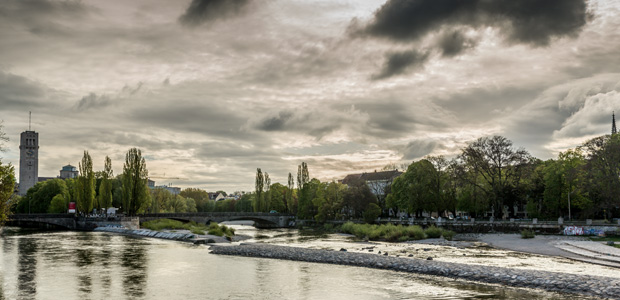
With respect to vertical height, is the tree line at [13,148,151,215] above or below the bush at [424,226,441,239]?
above

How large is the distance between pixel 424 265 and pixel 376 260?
14.7 ft

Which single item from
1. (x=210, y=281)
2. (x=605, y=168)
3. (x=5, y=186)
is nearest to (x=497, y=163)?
(x=605, y=168)

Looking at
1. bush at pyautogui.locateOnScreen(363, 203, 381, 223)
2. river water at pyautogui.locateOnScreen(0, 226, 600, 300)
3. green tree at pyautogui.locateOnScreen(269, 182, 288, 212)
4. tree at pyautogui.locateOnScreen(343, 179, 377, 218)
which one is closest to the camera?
river water at pyautogui.locateOnScreen(0, 226, 600, 300)

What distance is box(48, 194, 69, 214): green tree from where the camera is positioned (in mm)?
123875

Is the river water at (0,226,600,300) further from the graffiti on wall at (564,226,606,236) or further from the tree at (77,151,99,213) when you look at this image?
the tree at (77,151,99,213)

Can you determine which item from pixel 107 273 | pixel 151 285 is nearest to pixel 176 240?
pixel 107 273

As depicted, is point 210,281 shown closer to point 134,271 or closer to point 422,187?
point 134,271

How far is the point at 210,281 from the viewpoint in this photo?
1240 inches

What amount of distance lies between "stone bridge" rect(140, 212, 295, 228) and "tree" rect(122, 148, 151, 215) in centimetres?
322

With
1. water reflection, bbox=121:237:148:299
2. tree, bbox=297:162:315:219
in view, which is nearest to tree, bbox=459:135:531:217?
tree, bbox=297:162:315:219

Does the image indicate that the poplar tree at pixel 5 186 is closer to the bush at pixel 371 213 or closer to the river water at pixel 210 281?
the river water at pixel 210 281

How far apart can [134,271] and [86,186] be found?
78267mm

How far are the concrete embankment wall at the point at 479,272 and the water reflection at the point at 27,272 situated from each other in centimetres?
1895

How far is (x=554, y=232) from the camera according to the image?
6831 centimetres
